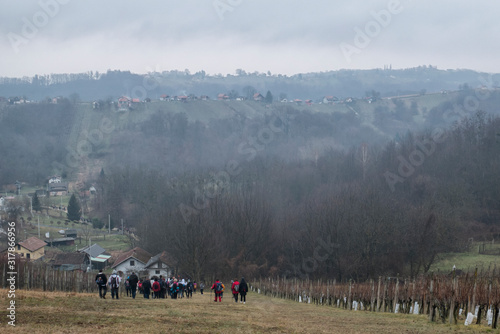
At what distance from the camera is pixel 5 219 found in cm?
8838

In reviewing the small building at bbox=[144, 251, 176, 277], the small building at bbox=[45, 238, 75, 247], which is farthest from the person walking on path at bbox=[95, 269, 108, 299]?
the small building at bbox=[45, 238, 75, 247]

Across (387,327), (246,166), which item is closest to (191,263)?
(387,327)

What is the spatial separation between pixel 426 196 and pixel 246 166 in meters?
59.5

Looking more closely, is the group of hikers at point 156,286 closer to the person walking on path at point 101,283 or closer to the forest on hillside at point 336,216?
Answer: the person walking on path at point 101,283

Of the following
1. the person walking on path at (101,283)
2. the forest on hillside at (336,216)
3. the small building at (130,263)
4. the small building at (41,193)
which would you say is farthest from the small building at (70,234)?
the person walking on path at (101,283)

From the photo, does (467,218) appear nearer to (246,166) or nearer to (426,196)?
(426,196)

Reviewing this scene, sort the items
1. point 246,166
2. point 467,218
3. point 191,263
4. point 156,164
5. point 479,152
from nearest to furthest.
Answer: point 191,263 < point 467,218 < point 479,152 < point 246,166 < point 156,164

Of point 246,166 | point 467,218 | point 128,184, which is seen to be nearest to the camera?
point 467,218

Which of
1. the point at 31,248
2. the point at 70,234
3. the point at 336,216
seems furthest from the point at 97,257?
the point at 336,216

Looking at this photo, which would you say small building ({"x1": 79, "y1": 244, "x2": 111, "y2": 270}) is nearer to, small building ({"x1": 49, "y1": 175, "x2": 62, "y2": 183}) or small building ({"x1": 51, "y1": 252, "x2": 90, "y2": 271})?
small building ({"x1": 51, "y1": 252, "x2": 90, "y2": 271})

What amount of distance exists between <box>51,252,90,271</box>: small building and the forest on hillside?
9.01 m

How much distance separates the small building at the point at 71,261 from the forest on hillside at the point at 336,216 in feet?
29.6

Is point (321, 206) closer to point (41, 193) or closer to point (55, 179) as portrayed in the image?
point (41, 193)

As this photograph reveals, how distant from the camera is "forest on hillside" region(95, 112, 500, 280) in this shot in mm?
65625
